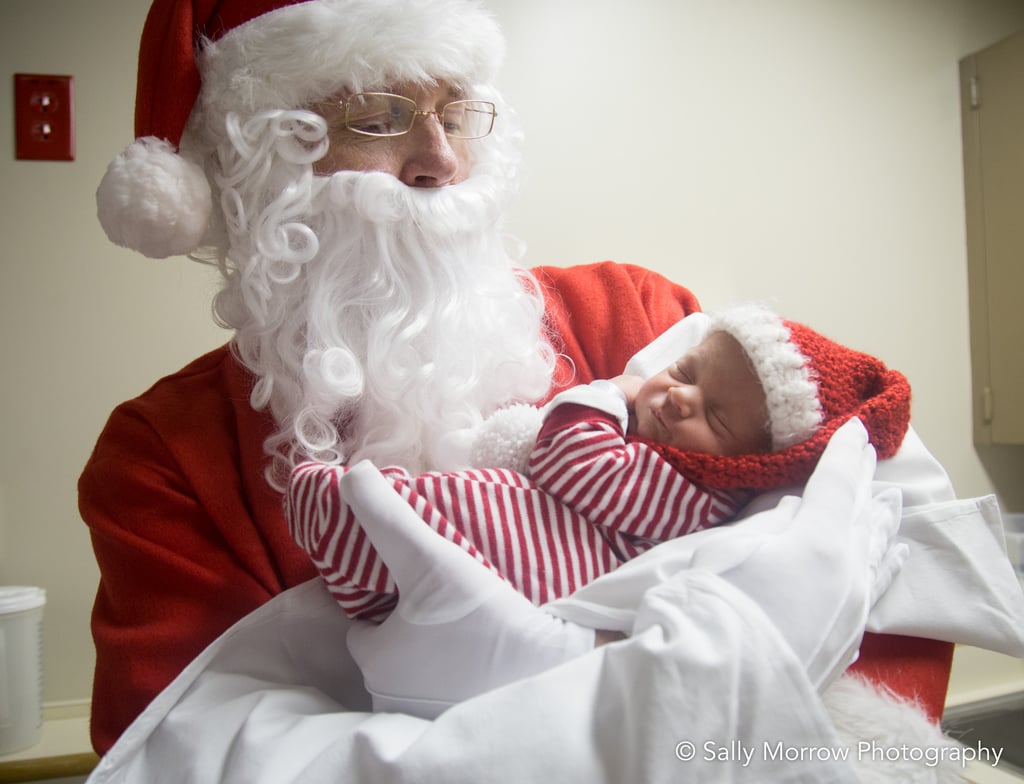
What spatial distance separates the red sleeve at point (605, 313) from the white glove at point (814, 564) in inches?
25.5

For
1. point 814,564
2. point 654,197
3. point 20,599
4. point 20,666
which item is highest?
point 654,197

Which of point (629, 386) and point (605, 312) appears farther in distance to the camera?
point (605, 312)

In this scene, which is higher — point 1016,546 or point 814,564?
point 814,564

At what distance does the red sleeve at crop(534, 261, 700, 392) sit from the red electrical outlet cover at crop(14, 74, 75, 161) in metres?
1.25

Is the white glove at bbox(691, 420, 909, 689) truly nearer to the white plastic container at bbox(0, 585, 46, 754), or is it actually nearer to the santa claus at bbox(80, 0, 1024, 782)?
the santa claus at bbox(80, 0, 1024, 782)

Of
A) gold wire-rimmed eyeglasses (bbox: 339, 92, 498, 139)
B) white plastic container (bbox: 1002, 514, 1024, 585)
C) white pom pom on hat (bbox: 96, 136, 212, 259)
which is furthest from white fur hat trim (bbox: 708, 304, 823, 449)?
white plastic container (bbox: 1002, 514, 1024, 585)

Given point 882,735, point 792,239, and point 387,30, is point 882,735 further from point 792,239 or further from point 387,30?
point 792,239

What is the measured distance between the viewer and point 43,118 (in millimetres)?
1830

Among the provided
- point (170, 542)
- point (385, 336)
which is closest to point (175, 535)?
point (170, 542)

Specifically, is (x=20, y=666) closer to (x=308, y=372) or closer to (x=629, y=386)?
(x=308, y=372)

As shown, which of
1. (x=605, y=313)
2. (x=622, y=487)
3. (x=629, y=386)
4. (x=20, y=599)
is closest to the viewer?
(x=622, y=487)

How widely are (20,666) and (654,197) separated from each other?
2154 millimetres

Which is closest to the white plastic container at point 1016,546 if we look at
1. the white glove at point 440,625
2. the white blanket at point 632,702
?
the white blanket at point 632,702

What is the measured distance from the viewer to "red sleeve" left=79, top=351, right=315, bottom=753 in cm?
112
